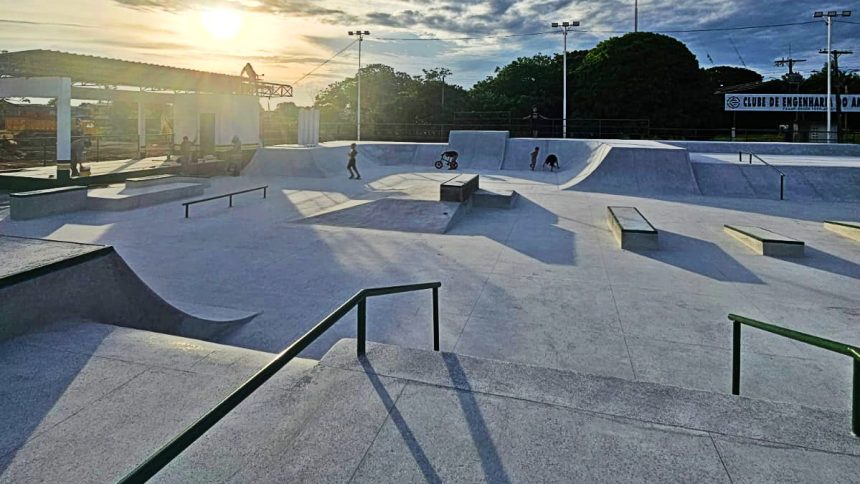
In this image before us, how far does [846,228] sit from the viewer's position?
35.1 feet

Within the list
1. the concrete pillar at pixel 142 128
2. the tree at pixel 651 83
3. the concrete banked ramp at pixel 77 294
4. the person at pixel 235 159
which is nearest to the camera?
the concrete banked ramp at pixel 77 294

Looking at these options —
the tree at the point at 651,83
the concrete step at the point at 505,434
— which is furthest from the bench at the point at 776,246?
the tree at the point at 651,83

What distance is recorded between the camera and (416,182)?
20609 millimetres

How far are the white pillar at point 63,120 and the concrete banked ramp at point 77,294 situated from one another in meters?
15.6

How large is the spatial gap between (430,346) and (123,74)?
954 inches

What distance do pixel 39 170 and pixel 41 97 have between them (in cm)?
370

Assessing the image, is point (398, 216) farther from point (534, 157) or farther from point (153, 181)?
point (534, 157)

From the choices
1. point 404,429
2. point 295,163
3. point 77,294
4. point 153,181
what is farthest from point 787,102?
point 77,294

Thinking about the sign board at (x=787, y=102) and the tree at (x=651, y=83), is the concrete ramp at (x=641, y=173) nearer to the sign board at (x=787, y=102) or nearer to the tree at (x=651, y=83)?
the sign board at (x=787, y=102)

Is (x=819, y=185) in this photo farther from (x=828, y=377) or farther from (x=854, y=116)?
(x=854, y=116)

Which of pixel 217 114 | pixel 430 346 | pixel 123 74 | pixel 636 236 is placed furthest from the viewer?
pixel 217 114

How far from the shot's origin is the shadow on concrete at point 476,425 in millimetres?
2410

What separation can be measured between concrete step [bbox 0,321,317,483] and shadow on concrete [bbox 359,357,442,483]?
500mm

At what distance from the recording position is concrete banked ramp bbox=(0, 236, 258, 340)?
151 inches
